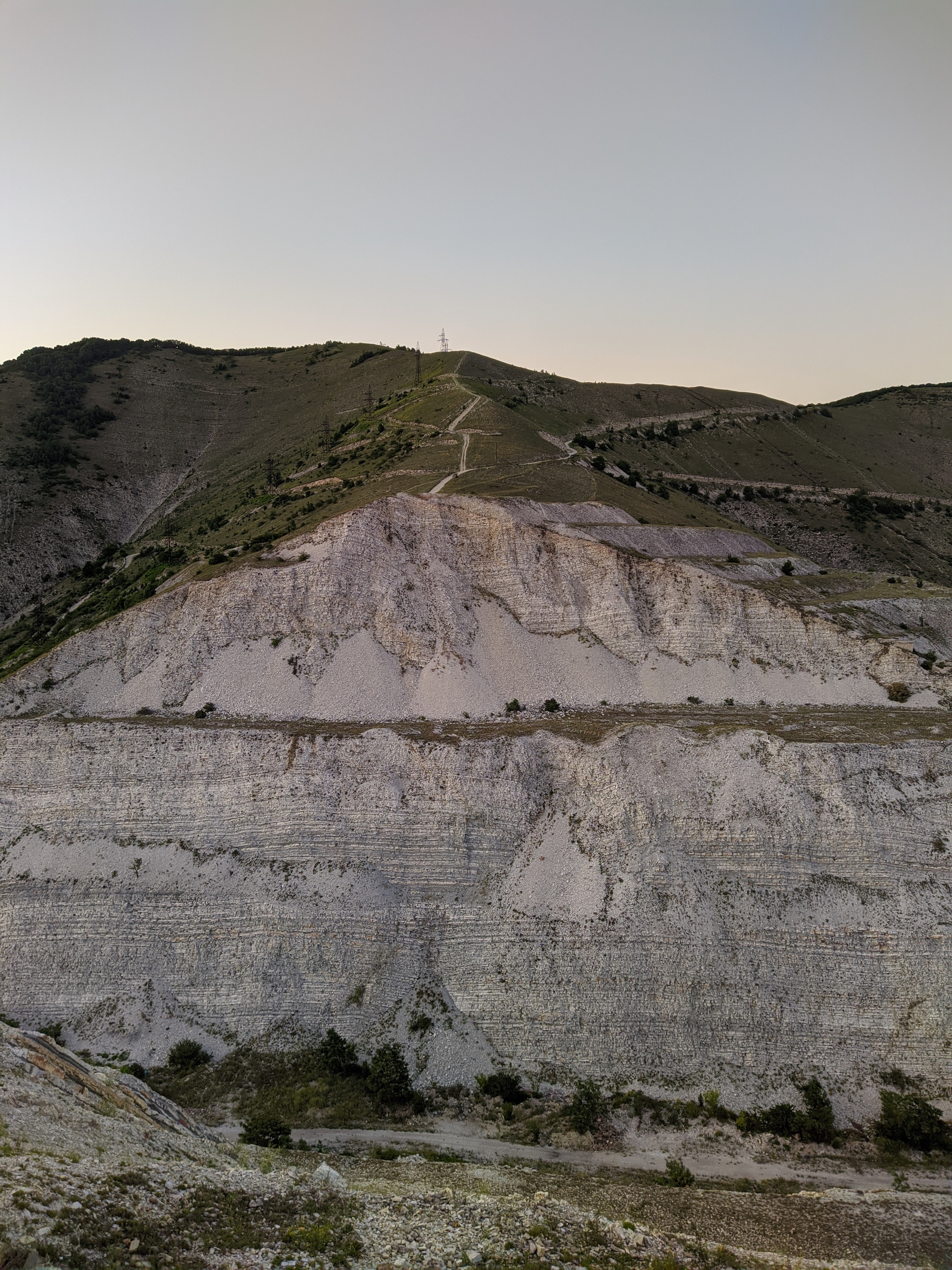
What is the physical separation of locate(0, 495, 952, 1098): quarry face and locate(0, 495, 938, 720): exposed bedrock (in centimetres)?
18

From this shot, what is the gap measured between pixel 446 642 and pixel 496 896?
560 inches

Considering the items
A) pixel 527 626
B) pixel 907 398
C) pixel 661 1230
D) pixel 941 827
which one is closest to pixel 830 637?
pixel 941 827

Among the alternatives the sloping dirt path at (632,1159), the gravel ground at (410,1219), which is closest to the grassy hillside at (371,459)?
the sloping dirt path at (632,1159)

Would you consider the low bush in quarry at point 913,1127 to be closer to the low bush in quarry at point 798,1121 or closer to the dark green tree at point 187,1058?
the low bush in quarry at point 798,1121

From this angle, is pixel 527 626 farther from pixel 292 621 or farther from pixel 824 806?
pixel 824 806

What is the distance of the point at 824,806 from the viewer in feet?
94.7

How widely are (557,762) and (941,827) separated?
15.9 metres

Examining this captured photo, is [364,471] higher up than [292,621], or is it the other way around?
[364,471]

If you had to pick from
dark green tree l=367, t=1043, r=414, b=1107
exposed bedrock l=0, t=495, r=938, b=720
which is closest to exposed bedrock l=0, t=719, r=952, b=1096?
dark green tree l=367, t=1043, r=414, b=1107

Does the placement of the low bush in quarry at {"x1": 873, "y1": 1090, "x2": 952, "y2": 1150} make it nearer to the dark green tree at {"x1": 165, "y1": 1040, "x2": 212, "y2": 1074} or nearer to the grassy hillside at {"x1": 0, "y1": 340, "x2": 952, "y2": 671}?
the dark green tree at {"x1": 165, "y1": 1040, "x2": 212, "y2": 1074}

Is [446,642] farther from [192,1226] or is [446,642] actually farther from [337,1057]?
[192,1226]

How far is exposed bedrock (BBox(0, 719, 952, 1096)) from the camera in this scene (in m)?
25.5

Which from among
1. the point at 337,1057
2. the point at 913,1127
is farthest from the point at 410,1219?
the point at 913,1127

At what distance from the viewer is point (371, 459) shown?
197 feet
